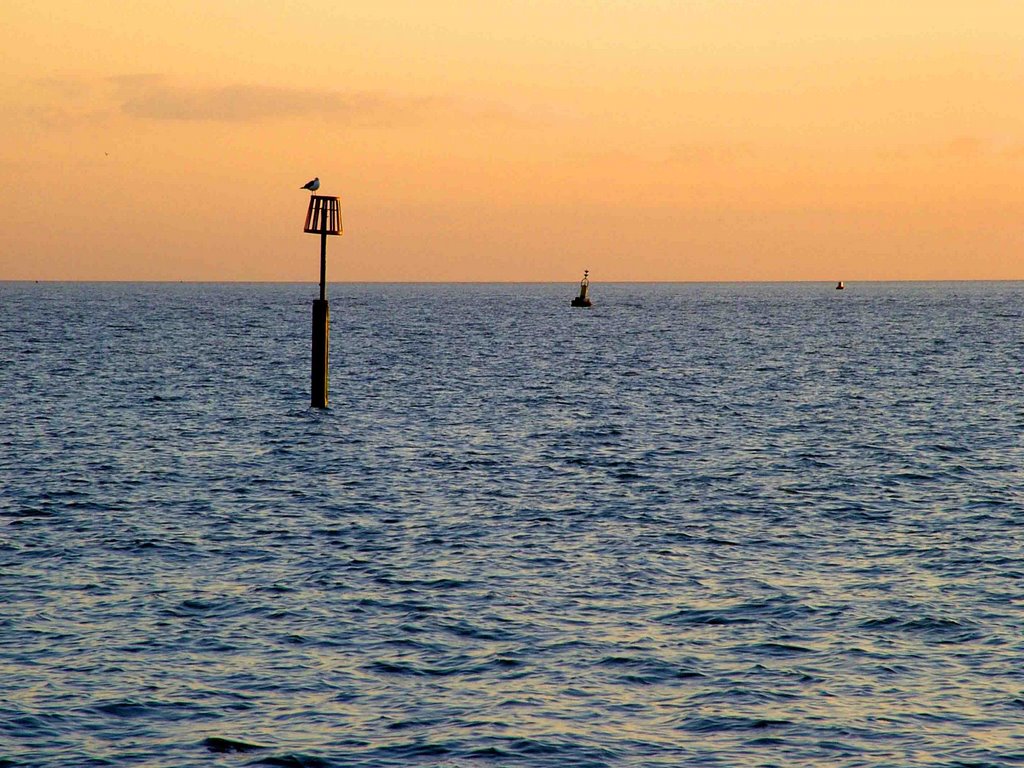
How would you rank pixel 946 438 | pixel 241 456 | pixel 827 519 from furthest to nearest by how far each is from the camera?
pixel 946 438
pixel 241 456
pixel 827 519

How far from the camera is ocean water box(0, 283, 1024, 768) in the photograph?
590 inches

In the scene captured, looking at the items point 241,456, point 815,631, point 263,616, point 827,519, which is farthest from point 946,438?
point 263,616

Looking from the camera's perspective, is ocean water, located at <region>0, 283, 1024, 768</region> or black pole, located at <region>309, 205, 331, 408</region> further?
black pole, located at <region>309, 205, 331, 408</region>

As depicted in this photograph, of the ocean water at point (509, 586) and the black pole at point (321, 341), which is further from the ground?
the black pole at point (321, 341)

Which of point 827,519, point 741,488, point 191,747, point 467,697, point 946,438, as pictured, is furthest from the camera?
point 946,438

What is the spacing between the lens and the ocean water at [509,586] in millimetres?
14977

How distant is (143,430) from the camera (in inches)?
1703

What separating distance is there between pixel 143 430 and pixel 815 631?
1168 inches

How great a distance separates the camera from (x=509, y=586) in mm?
21578

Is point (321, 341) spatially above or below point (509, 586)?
above

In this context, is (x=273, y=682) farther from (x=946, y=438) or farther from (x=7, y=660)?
→ (x=946, y=438)

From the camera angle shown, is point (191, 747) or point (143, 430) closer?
point (191, 747)

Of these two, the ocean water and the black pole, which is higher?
the black pole

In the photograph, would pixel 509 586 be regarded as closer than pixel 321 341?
Yes
